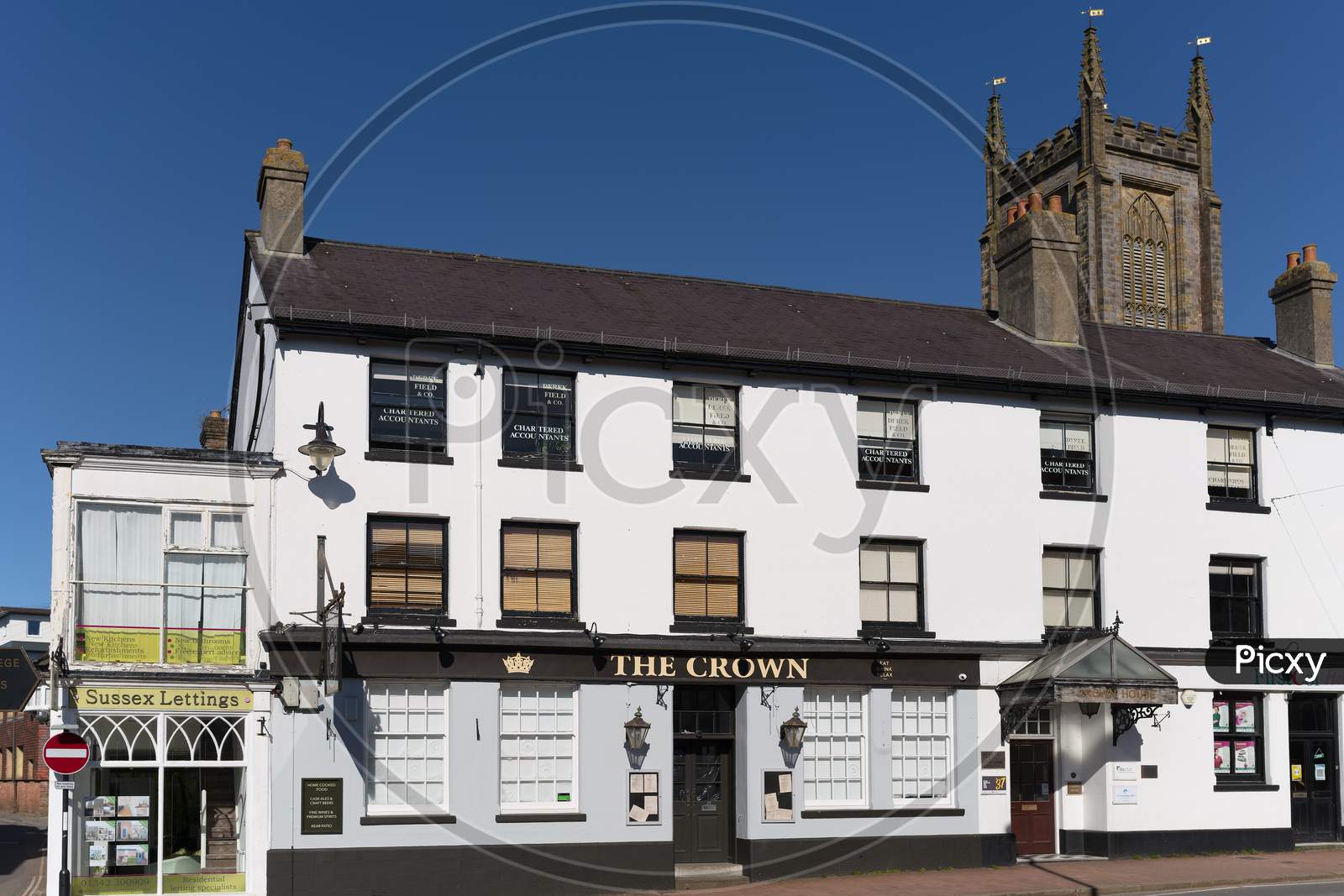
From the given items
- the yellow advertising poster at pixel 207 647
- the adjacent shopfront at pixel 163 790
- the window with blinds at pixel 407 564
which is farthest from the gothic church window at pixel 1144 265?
the adjacent shopfront at pixel 163 790

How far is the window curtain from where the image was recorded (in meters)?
22.0

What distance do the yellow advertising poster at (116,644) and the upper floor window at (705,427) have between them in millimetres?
9296

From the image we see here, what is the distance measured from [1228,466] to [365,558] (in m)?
17.9

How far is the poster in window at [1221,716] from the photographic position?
93.5ft

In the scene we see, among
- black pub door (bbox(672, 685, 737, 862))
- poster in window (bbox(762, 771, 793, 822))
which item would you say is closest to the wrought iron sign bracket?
poster in window (bbox(762, 771, 793, 822))

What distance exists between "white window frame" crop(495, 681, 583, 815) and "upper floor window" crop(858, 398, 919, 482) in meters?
7.01

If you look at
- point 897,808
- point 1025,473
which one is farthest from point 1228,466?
point 897,808

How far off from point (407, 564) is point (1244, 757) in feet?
57.4

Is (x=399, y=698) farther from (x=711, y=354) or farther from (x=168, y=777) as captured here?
(x=711, y=354)

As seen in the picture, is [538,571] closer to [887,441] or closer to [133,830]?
[887,441]

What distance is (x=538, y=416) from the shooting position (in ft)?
80.7

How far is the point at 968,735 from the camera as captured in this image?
26359 mm

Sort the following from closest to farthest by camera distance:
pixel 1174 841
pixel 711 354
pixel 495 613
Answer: pixel 495 613
pixel 711 354
pixel 1174 841

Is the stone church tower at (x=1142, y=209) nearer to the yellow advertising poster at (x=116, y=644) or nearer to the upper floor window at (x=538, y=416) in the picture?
the upper floor window at (x=538, y=416)
